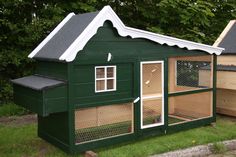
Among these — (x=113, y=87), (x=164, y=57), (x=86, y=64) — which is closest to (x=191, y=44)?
(x=164, y=57)

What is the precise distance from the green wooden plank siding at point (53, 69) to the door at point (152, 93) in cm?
173

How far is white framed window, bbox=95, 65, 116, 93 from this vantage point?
238 inches

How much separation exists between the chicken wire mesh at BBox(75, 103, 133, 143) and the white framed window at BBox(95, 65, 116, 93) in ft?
1.20

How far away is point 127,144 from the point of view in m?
6.54

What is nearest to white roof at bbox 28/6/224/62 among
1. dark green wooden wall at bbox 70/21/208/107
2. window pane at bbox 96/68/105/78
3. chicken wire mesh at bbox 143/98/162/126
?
dark green wooden wall at bbox 70/21/208/107

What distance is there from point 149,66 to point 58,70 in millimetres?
1978

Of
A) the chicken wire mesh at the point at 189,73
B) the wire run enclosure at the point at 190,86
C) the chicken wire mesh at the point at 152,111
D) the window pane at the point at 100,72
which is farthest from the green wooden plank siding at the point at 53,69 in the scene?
the chicken wire mesh at the point at 189,73

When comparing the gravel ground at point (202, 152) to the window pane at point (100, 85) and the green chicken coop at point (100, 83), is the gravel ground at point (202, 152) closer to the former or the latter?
the green chicken coop at point (100, 83)

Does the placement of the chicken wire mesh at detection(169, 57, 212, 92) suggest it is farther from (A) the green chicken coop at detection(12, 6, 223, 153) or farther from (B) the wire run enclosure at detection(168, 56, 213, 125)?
(A) the green chicken coop at detection(12, 6, 223, 153)

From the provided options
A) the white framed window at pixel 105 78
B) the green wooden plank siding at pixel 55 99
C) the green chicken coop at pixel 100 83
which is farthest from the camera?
the white framed window at pixel 105 78

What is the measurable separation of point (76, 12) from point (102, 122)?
6162 mm

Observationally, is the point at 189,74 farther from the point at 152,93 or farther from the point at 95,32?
the point at 95,32

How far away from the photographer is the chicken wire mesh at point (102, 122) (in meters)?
6.12

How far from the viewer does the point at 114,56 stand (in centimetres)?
615
